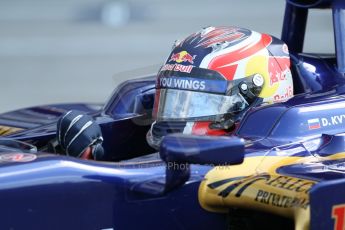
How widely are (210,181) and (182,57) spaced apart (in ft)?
2.44

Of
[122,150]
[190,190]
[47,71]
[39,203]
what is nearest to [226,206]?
[190,190]

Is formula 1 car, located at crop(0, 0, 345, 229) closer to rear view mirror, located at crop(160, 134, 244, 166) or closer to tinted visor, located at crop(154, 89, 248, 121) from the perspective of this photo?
rear view mirror, located at crop(160, 134, 244, 166)

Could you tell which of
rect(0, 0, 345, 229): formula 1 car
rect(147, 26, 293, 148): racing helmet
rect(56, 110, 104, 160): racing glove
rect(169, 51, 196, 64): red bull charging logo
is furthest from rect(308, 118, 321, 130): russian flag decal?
rect(56, 110, 104, 160): racing glove

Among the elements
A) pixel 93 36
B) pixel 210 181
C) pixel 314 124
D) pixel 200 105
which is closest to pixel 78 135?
pixel 200 105

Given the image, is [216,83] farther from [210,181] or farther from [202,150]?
[202,150]

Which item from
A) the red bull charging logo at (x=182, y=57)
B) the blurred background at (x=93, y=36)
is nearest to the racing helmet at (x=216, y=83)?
the red bull charging logo at (x=182, y=57)

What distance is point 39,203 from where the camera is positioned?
2.54 m

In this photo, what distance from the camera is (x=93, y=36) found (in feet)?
30.2

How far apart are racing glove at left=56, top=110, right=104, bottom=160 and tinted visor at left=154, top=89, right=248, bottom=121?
0.99 feet

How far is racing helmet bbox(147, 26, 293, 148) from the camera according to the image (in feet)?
10.3

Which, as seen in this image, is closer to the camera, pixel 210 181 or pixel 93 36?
pixel 210 181

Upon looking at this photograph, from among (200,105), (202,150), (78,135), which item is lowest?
(78,135)

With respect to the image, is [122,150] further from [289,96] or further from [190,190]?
[190,190]

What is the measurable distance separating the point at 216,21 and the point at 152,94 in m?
6.37
